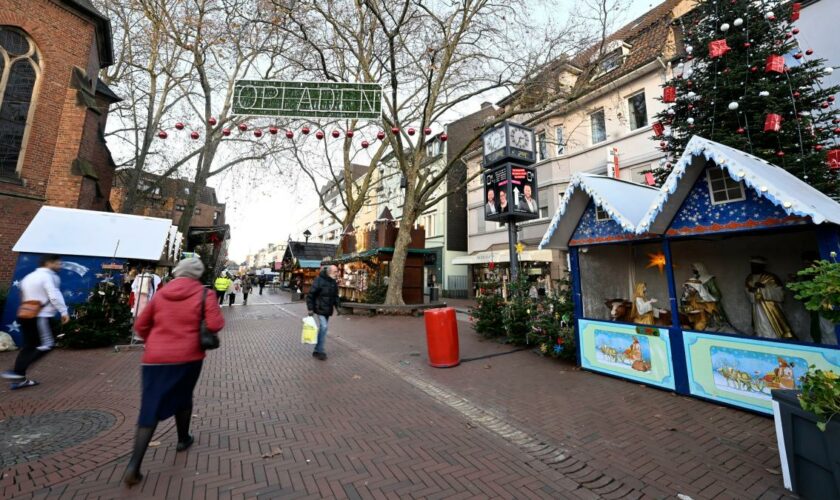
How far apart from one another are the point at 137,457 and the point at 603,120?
67.7 ft

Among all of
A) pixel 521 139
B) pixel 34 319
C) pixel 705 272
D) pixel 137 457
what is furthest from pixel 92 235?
pixel 705 272

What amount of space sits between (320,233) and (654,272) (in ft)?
220

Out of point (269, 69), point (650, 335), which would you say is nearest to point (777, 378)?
point (650, 335)

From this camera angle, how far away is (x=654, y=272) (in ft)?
23.4

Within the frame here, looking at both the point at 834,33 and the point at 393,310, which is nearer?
the point at 834,33

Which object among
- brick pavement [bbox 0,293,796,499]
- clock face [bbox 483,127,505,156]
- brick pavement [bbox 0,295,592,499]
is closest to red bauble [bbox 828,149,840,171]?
brick pavement [bbox 0,293,796,499]

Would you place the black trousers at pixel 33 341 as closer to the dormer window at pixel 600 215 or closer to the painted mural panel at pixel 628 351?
the painted mural panel at pixel 628 351

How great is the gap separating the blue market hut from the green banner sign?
439 cm

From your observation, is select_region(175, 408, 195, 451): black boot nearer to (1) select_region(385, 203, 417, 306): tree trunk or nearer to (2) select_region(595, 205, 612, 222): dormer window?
(2) select_region(595, 205, 612, 222): dormer window

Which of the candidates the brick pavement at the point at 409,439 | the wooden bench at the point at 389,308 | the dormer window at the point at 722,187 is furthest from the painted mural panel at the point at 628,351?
the wooden bench at the point at 389,308

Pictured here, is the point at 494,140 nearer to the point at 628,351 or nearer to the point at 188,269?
the point at 628,351

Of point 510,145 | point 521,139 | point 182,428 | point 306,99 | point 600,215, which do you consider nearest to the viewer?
point 182,428

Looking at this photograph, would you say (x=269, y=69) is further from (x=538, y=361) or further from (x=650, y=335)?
(x=650, y=335)

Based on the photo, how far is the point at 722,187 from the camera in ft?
15.3
